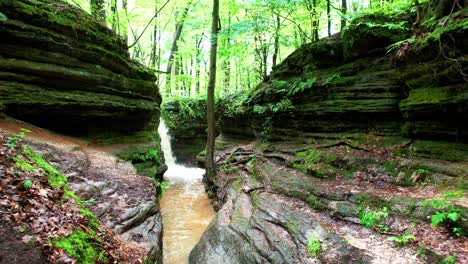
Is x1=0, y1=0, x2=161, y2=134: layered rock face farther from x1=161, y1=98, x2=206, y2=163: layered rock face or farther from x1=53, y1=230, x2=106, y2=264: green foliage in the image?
x1=161, y1=98, x2=206, y2=163: layered rock face

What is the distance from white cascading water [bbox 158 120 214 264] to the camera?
26.1ft

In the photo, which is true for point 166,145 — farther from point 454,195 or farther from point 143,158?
point 454,195

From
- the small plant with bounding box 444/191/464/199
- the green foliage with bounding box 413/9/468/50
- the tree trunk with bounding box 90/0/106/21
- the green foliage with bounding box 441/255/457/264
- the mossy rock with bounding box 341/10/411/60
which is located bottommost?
the green foliage with bounding box 441/255/457/264

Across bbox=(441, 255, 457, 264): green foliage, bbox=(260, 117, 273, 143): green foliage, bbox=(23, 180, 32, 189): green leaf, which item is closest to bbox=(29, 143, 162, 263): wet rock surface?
bbox=(23, 180, 32, 189): green leaf

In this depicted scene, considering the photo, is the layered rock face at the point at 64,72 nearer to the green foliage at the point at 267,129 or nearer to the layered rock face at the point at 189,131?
the green foliage at the point at 267,129

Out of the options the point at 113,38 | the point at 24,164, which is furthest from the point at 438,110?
the point at 113,38

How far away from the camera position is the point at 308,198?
25.3 ft

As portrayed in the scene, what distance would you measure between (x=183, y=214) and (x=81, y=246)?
763 centimetres

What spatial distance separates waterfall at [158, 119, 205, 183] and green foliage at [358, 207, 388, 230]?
1166cm

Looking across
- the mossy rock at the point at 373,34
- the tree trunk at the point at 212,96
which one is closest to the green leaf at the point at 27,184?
the tree trunk at the point at 212,96

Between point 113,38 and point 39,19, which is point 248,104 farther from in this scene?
point 39,19

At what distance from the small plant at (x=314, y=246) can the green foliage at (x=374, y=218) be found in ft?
4.07

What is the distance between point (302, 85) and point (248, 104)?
4.70 meters

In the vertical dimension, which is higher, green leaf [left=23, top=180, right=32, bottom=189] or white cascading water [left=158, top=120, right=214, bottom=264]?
green leaf [left=23, top=180, right=32, bottom=189]
